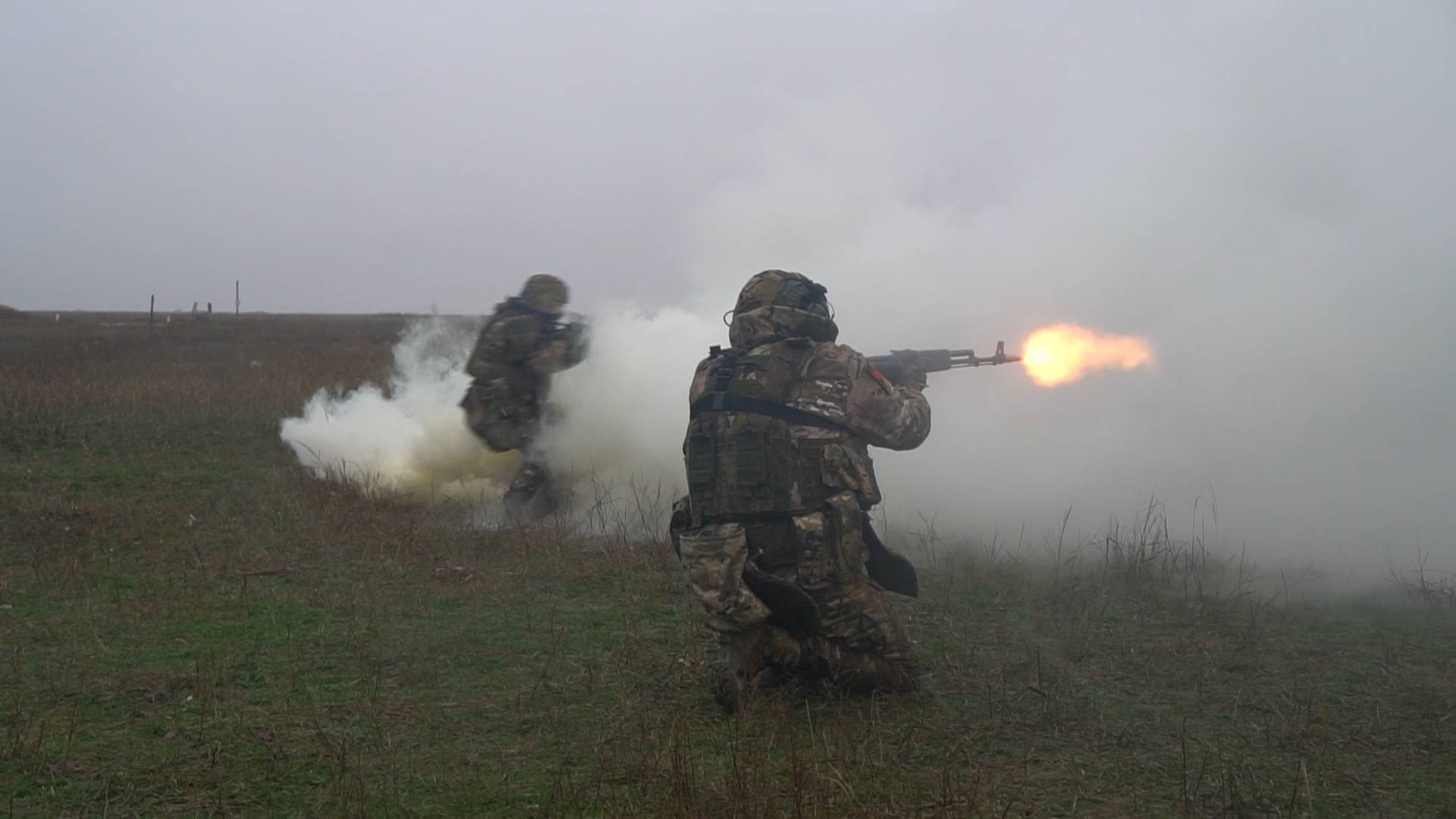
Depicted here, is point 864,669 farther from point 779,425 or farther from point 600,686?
point 600,686

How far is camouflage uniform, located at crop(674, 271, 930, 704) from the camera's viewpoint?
5859 millimetres

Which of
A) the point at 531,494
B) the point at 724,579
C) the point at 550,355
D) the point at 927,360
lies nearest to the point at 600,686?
the point at 724,579

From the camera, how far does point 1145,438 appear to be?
11094 mm

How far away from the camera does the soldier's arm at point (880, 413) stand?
6.11 m

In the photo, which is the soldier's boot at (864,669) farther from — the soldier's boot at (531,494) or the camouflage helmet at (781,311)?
the soldier's boot at (531,494)

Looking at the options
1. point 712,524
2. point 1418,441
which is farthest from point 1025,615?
point 1418,441

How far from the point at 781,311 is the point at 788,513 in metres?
1.12

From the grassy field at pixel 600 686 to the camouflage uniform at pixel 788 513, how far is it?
31cm

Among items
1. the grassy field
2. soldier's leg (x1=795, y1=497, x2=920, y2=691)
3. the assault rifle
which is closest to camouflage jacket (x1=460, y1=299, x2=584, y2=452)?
the grassy field

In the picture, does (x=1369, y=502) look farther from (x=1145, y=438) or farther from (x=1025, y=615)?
(x=1025, y=615)

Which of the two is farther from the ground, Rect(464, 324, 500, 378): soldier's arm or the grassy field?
Rect(464, 324, 500, 378): soldier's arm

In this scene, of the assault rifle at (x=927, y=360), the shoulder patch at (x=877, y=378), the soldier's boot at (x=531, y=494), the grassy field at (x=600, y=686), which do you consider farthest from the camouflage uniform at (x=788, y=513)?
the soldier's boot at (x=531, y=494)

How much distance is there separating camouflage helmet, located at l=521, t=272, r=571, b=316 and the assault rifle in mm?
4112

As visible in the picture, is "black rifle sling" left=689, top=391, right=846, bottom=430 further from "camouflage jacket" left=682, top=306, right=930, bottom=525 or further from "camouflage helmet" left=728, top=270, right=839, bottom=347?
"camouflage helmet" left=728, top=270, right=839, bottom=347
